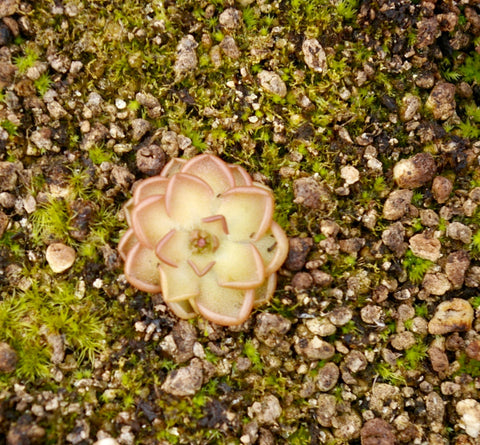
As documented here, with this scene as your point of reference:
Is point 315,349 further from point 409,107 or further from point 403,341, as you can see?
point 409,107

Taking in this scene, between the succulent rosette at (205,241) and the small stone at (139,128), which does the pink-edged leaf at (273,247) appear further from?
the small stone at (139,128)

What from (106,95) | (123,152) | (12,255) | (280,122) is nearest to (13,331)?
(12,255)

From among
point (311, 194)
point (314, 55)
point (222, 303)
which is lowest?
point (222, 303)

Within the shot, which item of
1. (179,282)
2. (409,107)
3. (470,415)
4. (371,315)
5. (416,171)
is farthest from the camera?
(409,107)

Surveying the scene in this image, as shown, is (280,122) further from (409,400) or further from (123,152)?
(409,400)

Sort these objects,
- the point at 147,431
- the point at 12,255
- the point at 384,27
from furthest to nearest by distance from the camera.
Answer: the point at 384,27, the point at 12,255, the point at 147,431

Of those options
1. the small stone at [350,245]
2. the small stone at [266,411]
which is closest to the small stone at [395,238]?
the small stone at [350,245]

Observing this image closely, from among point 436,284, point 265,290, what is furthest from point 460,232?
point 265,290
